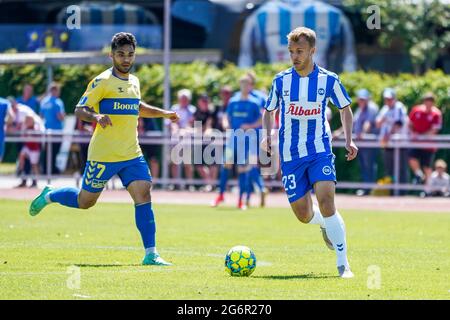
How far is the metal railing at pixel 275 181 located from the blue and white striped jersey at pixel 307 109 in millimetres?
13122

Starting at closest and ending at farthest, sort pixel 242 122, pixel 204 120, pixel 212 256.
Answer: pixel 212 256
pixel 242 122
pixel 204 120

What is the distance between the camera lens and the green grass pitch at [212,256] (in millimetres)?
9781

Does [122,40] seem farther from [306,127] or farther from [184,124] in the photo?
[184,124]

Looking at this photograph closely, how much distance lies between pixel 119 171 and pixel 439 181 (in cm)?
1341

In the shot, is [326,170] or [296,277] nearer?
[296,277]

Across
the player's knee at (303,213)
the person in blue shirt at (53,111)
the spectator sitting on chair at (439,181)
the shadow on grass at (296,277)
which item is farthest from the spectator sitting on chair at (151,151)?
the shadow on grass at (296,277)

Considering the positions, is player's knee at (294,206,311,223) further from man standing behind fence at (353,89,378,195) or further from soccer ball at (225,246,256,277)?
man standing behind fence at (353,89,378,195)

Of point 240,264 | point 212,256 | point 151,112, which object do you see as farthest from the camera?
point 212,256

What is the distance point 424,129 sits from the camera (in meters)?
24.8

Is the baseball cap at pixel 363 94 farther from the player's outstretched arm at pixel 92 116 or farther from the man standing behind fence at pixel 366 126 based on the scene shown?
the player's outstretched arm at pixel 92 116

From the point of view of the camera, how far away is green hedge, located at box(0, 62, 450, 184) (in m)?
26.9

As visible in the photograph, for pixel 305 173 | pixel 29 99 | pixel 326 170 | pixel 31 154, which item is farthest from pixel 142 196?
pixel 29 99

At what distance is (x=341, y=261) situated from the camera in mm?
11031
